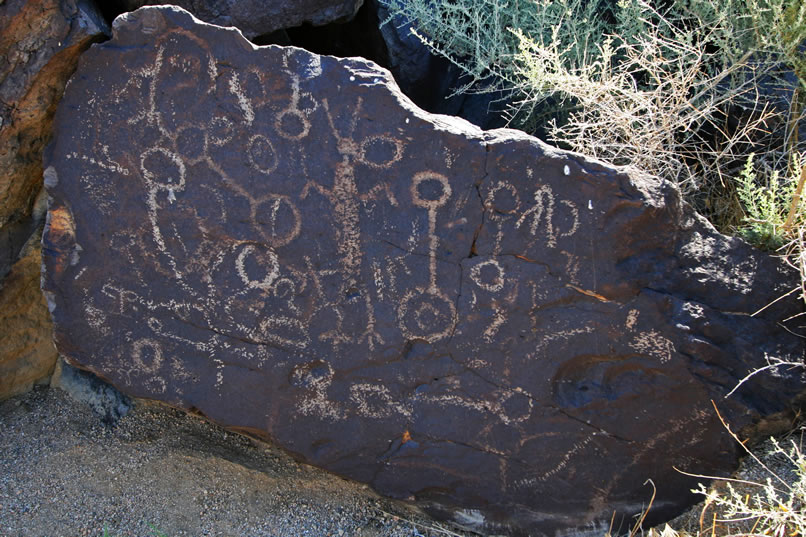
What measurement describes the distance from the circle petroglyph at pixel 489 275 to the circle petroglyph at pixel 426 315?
0.10m

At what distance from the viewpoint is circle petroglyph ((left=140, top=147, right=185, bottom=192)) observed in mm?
2217

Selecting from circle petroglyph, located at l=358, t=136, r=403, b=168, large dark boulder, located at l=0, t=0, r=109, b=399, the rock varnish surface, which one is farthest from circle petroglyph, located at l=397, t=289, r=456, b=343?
large dark boulder, located at l=0, t=0, r=109, b=399

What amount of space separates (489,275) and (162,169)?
0.97 meters

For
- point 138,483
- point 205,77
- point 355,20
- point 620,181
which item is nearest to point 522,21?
point 355,20

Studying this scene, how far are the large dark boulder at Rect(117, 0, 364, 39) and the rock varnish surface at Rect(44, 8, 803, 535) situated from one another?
0.63m

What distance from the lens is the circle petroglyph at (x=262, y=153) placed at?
7.18 ft

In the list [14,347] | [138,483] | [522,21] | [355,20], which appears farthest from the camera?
[355,20]

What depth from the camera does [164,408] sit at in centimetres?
280

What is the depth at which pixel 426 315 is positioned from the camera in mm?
2227

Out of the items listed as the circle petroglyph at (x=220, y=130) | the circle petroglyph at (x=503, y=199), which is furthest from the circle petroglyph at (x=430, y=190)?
the circle petroglyph at (x=220, y=130)

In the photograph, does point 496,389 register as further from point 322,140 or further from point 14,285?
point 14,285

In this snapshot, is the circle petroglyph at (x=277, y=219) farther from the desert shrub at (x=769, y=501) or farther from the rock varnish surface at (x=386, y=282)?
the desert shrub at (x=769, y=501)

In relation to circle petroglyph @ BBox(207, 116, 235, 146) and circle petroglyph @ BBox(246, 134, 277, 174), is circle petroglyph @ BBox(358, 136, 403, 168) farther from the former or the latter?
circle petroglyph @ BBox(207, 116, 235, 146)

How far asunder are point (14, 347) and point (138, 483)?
709 millimetres
